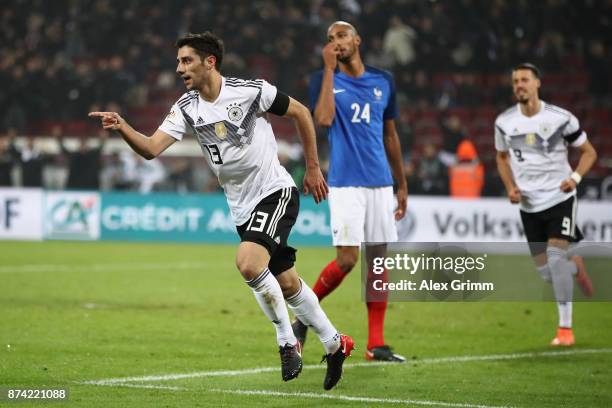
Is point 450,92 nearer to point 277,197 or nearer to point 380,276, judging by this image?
point 380,276

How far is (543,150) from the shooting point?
9.90m

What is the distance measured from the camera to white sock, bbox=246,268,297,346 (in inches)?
264

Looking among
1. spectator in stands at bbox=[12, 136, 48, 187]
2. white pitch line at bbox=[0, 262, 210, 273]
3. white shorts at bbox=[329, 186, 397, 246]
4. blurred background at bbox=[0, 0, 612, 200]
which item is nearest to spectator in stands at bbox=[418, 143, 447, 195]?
blurred background at bbox=[0, 0, 612, 200]

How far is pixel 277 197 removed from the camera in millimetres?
6988

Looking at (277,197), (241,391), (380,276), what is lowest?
(241,391)

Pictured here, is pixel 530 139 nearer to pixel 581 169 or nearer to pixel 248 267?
pixel 581 169

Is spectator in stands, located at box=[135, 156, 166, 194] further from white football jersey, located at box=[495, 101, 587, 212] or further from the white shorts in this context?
the white shorts

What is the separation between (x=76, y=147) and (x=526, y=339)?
16510mm

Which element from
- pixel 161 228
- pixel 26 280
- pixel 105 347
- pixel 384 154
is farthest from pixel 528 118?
pixel 161 228

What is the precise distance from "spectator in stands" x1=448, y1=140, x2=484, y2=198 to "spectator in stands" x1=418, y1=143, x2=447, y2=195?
0.29 meters

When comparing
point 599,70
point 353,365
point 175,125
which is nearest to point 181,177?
point 599,70

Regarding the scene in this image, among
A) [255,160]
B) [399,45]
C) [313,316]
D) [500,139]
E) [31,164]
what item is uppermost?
[399,45]

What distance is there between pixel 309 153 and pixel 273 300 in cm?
94

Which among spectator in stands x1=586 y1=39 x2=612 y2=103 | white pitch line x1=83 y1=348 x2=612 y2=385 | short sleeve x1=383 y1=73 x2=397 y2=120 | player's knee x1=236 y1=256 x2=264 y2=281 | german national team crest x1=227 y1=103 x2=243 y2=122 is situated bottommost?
white pitch line x1=83 y1=348 x2=612 y2=385
